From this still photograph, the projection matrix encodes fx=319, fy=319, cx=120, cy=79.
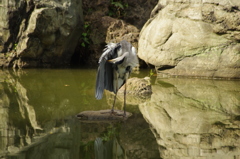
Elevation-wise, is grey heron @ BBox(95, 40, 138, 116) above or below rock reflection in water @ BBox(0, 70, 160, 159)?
above

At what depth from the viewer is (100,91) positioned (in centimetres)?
450

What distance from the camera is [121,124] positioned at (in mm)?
4348

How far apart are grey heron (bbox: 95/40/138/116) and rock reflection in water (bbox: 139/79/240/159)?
74 centimetres

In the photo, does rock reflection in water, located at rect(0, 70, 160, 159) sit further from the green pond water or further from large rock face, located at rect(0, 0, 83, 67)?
large rock face, located at rect(0, 0, 83, 67)

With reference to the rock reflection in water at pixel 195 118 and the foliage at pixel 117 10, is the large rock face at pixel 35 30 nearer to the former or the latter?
the foliage at pixel 117 10

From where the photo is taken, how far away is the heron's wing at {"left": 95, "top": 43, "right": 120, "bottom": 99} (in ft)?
14.2

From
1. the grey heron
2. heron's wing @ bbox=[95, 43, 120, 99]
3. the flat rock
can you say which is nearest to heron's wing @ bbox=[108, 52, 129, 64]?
the grey heron

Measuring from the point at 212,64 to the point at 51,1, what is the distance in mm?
4779

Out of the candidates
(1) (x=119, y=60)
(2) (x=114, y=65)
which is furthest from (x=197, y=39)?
(1) (x=119, y=60)

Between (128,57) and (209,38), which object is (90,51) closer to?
(209,38)

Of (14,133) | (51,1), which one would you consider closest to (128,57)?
(14,133)

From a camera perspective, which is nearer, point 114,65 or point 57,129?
point 57,129

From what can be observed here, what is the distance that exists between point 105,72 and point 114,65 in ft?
0.57

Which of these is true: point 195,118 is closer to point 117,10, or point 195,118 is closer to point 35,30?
point 35,30
